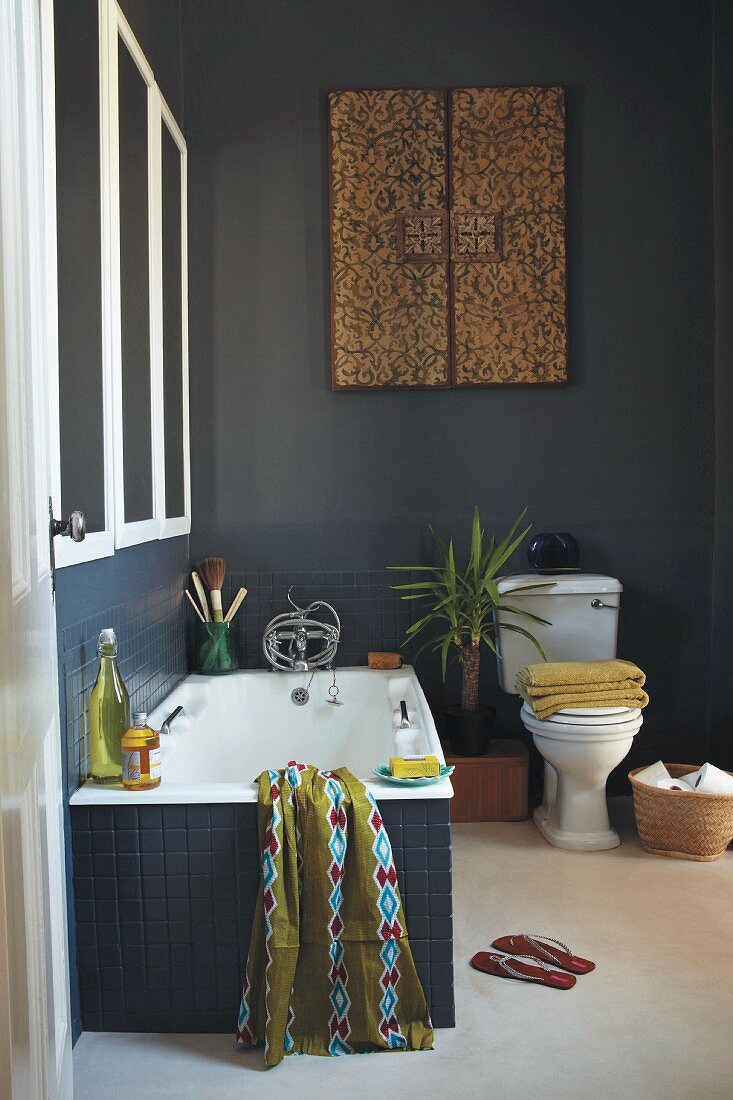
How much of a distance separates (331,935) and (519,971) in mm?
614

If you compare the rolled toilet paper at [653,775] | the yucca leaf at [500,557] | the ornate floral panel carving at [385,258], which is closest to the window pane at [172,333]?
the ornate floral panel carving at [385,258]

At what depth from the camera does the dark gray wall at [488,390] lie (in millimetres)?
3824

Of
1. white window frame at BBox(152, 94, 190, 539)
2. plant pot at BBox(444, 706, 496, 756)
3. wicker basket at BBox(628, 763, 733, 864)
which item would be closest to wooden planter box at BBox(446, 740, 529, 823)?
plant pot at BBox(444, 706, 496, 756)

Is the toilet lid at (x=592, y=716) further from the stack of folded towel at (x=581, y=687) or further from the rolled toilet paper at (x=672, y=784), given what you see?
the rolled toilet paper at (x=672, y=784)

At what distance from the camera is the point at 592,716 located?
10.7 ft

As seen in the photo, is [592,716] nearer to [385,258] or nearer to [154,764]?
[154,764]

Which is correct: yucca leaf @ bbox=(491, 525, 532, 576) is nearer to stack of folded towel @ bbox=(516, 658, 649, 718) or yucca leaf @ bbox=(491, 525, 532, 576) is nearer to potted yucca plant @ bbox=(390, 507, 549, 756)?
potted yucca plant @ bbox=(390, 507, 549, 756)

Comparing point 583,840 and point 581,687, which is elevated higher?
point 581,687

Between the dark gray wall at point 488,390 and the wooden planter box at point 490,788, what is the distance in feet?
1.18

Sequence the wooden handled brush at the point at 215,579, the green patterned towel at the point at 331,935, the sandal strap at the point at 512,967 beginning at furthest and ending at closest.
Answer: the wooden handled brush at the point at 215,579
the sandal strap at the point at 512,967
the green patterned towel at the point at 331,935

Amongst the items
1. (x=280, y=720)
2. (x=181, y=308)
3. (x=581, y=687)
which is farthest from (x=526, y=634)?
(x=181, y=308)

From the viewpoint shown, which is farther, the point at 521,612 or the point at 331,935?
the point at 521,612

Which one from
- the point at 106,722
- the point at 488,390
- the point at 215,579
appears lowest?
the point at 106,722

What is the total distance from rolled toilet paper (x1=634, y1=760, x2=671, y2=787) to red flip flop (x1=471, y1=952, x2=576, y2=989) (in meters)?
0.99
